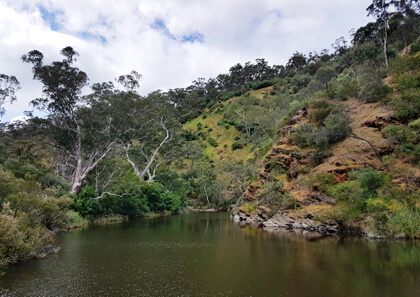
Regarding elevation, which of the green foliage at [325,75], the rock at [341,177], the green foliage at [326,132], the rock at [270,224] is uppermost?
the green foliage at [325,75]

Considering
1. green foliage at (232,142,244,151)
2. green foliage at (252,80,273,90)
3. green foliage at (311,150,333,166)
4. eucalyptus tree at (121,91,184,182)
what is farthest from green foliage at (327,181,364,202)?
green foliage at (252,80,273,90)

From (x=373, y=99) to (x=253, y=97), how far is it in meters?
56.0

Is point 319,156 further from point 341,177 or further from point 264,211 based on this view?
point 264,211

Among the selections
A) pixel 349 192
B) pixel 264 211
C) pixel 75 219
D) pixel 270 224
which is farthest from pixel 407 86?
pixel 75 219

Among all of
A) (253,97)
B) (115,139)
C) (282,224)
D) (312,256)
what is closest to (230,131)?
(253,97)

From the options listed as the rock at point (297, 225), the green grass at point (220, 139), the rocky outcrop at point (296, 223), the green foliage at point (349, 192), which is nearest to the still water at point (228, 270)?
the rocky outcrop at point (296, 223)

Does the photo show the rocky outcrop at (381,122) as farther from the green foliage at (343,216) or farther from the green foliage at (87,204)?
the green foliage at (87,204)

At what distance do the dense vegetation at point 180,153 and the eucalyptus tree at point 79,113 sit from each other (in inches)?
5.5

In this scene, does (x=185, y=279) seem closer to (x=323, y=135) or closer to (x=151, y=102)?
(x=323, y=135)

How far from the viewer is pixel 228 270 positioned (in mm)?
12531

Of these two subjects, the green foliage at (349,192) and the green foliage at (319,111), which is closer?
the green foliage at (349,192)

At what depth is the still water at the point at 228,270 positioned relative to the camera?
32.7 ft

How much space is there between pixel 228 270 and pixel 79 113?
32.3 metres

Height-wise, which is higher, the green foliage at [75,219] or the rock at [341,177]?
the rock at [341,177]
